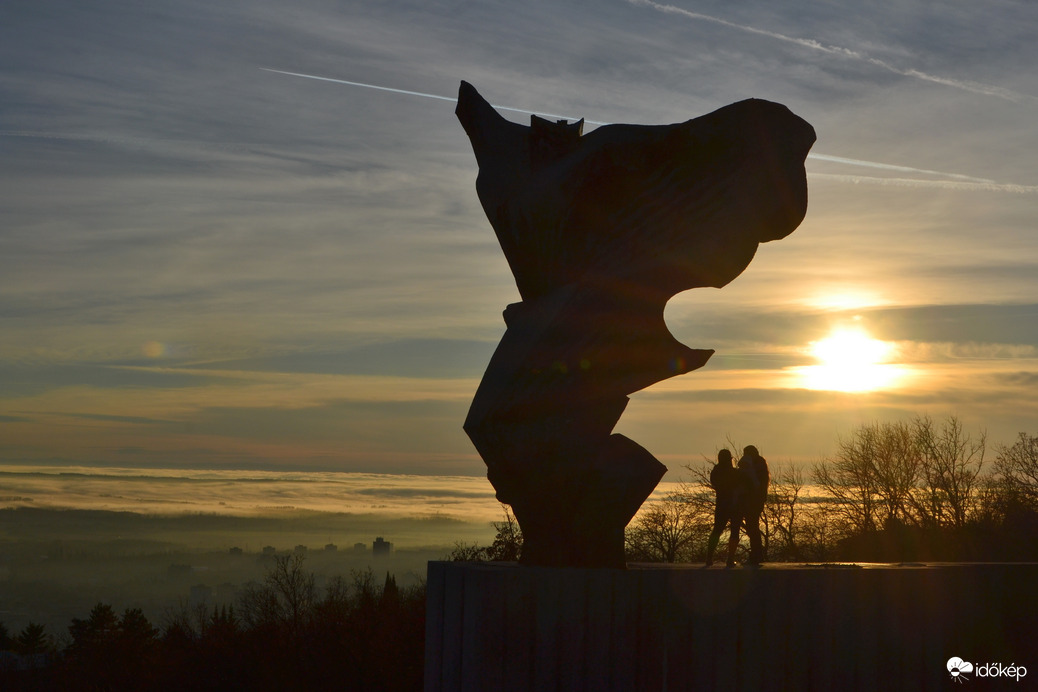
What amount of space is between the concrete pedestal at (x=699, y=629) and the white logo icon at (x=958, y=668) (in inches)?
2.5

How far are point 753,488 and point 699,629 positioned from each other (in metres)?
2.04

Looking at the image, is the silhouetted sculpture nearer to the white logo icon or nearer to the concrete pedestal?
the concrete pedestal

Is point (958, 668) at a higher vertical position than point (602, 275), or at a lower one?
lower

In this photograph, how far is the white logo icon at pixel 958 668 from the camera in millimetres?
10242

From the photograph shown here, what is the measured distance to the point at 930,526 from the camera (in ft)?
121

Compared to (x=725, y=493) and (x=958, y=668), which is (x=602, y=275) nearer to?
(x=725, y=493)

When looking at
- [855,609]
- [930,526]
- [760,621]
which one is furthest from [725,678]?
[930,526]

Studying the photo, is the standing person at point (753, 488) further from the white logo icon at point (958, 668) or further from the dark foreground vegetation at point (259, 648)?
the dark foreground vegetation at point (259, 648)

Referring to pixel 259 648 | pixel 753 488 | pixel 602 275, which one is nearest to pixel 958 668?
pixel 753 488

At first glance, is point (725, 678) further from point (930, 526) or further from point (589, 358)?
point (930, 526)

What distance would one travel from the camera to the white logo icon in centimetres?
1024

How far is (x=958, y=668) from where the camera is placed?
33.8ft

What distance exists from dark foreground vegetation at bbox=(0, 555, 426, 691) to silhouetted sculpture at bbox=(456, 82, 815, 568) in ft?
79.3

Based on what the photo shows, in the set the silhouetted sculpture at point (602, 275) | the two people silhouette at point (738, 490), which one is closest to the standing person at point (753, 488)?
the two people silhouette at point (738, 490)
